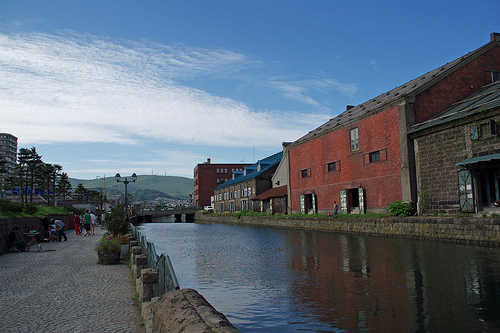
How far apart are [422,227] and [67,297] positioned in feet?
60.7

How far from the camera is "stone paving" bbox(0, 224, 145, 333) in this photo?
20.1 ft

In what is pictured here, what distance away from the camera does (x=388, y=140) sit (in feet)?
94.6

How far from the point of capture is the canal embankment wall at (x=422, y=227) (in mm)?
17223

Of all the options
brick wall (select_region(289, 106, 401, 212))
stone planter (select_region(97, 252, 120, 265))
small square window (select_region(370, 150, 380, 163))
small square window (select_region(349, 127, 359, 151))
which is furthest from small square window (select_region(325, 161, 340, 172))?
stone planter (select_region(97, 252, 120, 265))

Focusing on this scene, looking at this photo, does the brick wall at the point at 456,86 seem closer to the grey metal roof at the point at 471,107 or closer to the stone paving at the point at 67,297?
the grey metal roof at the point at 471,107

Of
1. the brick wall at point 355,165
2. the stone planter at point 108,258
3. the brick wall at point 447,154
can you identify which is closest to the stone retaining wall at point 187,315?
the stone planter at point 108,258

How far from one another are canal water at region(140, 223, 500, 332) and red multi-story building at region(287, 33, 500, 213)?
11.8 metres

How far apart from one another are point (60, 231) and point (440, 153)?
2289cm

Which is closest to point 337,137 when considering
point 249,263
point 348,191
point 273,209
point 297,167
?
point 348,191

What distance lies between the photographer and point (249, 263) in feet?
49.3

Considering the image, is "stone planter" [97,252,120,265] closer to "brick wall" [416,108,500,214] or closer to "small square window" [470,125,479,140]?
"brick wall" [416,108,500,214]

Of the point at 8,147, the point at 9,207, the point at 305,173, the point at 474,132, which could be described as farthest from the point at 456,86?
the point at 8,147

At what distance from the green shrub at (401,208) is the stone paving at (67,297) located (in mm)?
18522

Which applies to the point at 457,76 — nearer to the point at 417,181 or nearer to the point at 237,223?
the point at 417,181
